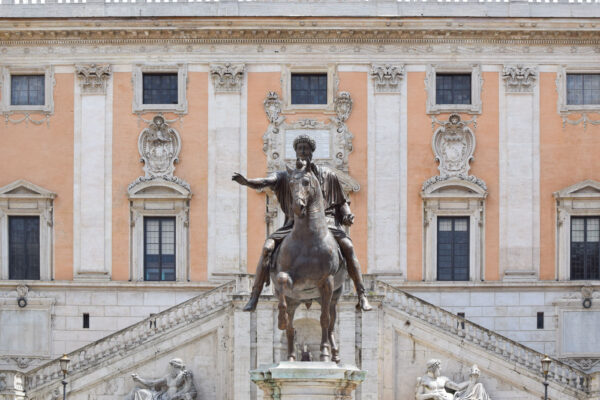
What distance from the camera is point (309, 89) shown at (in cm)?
4591

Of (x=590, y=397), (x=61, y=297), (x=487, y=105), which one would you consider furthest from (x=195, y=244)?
(x=590, y=397)

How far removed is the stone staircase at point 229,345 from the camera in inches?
1567

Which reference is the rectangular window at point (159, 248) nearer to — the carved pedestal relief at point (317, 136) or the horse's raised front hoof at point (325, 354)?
the carved pedestal relief at point (317, 136)

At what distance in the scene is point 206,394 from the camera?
40875 millimetres

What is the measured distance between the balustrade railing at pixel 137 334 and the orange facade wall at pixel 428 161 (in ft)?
22.0

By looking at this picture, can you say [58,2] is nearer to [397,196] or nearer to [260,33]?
[260,33]

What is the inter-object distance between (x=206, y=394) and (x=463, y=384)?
7.21m

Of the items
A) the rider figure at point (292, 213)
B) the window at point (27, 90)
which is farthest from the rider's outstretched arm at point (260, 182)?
the window at point (27, 90)

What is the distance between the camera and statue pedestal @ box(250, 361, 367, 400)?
20.4m

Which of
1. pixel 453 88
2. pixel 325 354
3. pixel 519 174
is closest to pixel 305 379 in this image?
pixel 325 354

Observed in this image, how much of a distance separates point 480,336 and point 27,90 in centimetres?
1656

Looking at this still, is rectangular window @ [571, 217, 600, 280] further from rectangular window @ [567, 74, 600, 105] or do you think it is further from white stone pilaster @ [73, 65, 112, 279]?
white stone pilaster @ [73, 65, 112, 279]

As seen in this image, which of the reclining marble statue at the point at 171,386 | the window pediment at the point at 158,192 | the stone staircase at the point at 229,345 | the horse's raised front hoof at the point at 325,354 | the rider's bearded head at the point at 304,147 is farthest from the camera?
the window pediment at the point at 158,192

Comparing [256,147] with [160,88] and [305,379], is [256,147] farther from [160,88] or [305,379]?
[305,379]
